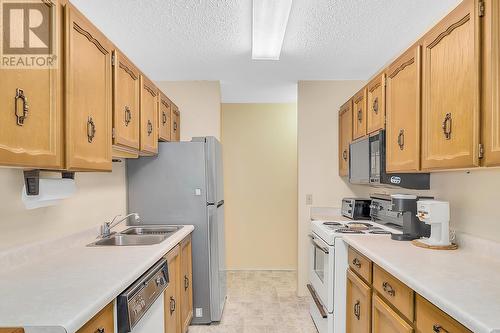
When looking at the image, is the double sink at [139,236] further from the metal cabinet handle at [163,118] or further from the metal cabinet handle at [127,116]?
the metal cabinet handle at [163,118]

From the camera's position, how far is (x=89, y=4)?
1942 millimetres

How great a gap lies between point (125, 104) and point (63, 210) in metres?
0.76

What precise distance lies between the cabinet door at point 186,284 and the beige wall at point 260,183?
1865mm

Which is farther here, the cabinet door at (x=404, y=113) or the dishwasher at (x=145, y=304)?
the cabinet door at (x=404, y=113)

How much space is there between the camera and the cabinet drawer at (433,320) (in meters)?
1.08

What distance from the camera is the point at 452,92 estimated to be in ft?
4.97

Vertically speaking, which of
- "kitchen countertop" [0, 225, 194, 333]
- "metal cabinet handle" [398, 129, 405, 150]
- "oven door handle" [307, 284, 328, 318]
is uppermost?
"metal cabinet handle" [398, 129, 405, 150]

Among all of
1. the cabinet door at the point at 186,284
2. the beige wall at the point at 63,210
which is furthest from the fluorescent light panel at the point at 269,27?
the cabinet door at the point at 186,284

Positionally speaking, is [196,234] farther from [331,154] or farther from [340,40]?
[340,40]

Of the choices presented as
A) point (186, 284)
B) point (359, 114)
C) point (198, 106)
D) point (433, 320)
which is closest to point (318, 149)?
point (359, 114)

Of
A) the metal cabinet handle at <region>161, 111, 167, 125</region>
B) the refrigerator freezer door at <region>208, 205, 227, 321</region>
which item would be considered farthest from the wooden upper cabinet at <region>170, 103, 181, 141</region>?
the refrigerator freezer door at <region>208, 205, 227, 321</region>

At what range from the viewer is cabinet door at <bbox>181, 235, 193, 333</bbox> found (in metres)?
2.45

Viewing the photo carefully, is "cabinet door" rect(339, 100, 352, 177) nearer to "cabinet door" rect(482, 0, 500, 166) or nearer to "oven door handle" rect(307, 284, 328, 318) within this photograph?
"oven door handle" rect(307, 284, 328, 318)

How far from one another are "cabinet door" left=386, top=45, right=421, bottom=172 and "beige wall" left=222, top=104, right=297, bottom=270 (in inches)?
92.8
